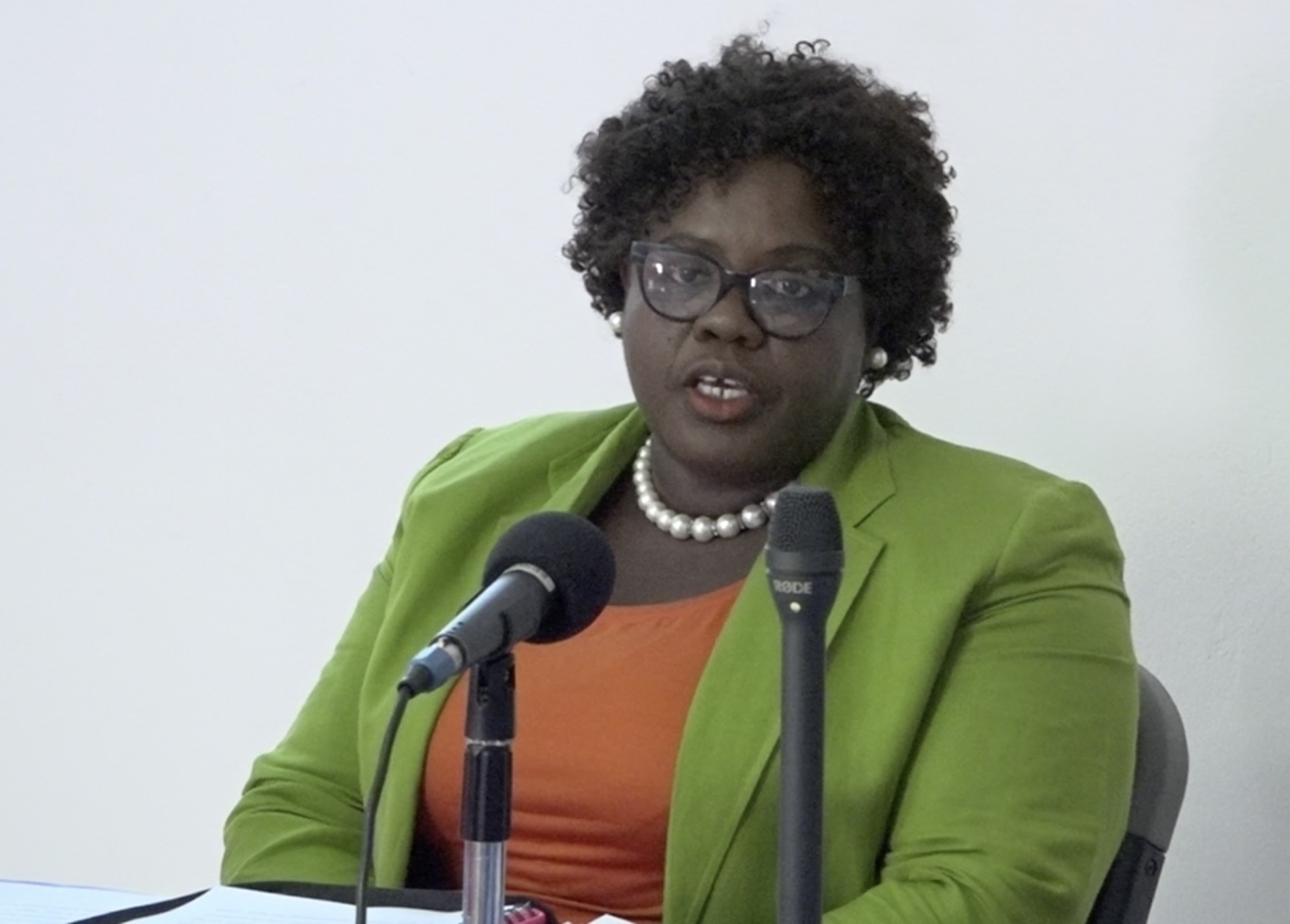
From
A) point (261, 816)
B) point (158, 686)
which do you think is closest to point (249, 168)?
point (158, 686)

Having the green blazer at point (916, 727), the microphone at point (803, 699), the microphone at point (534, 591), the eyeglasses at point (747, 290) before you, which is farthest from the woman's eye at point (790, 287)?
the microphone at point (803, 699)

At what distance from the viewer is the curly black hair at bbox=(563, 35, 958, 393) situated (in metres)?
1.79

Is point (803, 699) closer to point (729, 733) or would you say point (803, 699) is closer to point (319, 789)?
point (729, 733)

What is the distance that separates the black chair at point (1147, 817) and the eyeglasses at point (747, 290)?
1.48 feet

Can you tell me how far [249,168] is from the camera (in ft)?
8.95

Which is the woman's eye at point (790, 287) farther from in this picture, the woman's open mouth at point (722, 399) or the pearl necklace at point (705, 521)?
the pearl necklace at point (705, 521)

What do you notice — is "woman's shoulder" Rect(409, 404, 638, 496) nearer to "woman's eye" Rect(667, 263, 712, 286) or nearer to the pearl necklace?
the pearl necklace

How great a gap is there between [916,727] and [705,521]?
340 millimetres

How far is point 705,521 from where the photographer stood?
186 cm

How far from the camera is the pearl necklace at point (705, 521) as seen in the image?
1.85 m

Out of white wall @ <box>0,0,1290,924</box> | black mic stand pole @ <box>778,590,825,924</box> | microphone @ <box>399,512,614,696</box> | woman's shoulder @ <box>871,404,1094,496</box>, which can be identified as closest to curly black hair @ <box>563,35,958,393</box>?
woman's shoulder @ <box>871,404,1094,496</box>

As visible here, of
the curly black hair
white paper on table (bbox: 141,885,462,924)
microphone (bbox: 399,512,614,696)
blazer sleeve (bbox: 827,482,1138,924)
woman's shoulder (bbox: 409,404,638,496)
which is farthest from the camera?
woman's shoulder (bbox: 409,404,638,496)

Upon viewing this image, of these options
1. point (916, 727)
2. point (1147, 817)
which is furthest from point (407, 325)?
point (1147, 817)

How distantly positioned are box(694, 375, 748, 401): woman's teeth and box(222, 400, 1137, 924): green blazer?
0.12 metres
